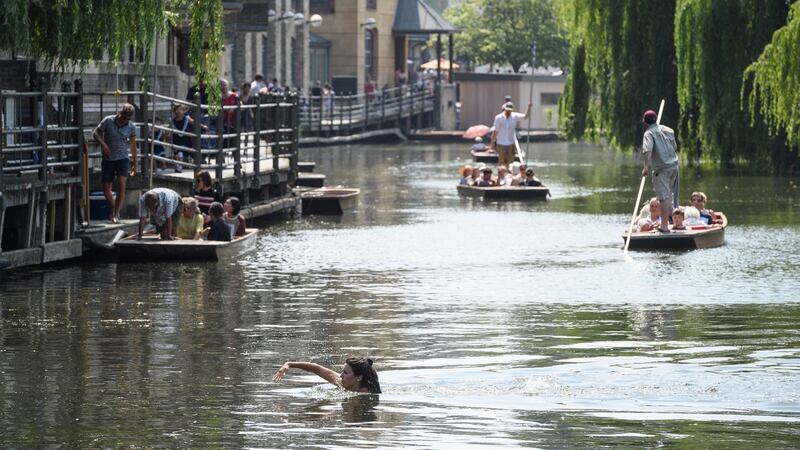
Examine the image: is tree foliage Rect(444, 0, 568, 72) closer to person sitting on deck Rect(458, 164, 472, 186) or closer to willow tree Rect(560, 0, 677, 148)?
willow tree Rect(560, 0, 677, 148)

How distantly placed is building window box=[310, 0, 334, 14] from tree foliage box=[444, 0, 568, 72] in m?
7.67

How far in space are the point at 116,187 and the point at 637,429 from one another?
15935 mm

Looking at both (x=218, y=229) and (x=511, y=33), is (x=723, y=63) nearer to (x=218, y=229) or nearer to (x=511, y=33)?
(x=218, y=229)

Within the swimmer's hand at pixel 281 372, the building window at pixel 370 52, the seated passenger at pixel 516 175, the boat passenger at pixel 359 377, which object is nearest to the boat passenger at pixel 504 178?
the seated passenger at pixel 516 175

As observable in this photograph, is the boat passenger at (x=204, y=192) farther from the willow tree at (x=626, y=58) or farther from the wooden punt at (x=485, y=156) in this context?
the wooden punt at (x=485, y=156)

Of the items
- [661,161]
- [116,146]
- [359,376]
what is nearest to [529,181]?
[661,161]

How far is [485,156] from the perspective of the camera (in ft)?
184

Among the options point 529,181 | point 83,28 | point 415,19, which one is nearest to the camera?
point 83,28

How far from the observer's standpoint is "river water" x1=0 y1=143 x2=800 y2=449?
13.4 m

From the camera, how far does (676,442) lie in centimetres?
1267

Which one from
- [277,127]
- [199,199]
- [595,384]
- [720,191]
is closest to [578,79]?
[720,191]

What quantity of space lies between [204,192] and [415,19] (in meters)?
64.2

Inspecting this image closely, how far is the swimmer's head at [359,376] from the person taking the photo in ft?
47.5

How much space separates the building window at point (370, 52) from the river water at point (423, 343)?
5914 centimetres
